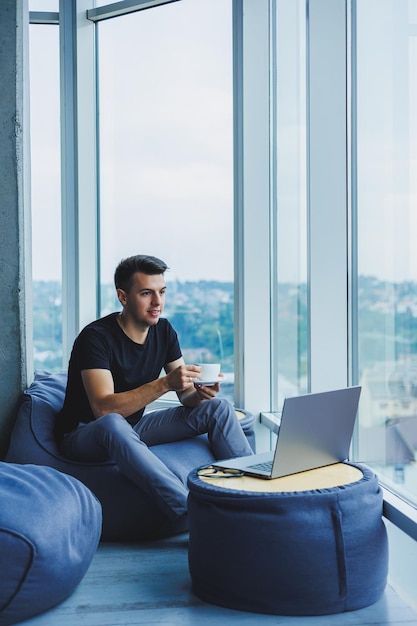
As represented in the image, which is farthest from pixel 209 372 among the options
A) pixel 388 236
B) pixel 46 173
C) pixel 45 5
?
pixel 45 5

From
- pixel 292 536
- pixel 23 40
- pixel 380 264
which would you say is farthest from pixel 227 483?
pixel 23 40

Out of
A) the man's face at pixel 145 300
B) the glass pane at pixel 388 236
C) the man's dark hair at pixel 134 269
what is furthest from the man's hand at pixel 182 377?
the glass pane at pixel 388 236

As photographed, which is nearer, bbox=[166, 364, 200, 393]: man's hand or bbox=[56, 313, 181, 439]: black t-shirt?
bbox=[166, 364, 200, 393]: man's hand

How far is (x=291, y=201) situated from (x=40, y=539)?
258 centimetres

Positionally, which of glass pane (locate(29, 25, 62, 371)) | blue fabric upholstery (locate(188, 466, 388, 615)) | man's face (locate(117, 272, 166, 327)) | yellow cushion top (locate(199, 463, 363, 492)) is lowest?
blue fabric upholstery (locate(188, 466, 388, 615))

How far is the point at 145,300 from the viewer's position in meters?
3.58

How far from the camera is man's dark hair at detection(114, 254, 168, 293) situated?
3.61 metres

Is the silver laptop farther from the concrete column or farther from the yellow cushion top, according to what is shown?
the concrete column

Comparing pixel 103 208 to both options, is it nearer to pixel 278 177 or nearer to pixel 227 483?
pixel 278 177

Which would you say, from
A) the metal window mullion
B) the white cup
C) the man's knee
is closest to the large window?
the metal window mullion

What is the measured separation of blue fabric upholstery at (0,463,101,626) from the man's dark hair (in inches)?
46.1

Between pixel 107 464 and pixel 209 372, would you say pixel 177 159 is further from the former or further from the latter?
pixel 107 464

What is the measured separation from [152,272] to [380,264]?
1.14 m

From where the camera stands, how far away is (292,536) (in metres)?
2.37
